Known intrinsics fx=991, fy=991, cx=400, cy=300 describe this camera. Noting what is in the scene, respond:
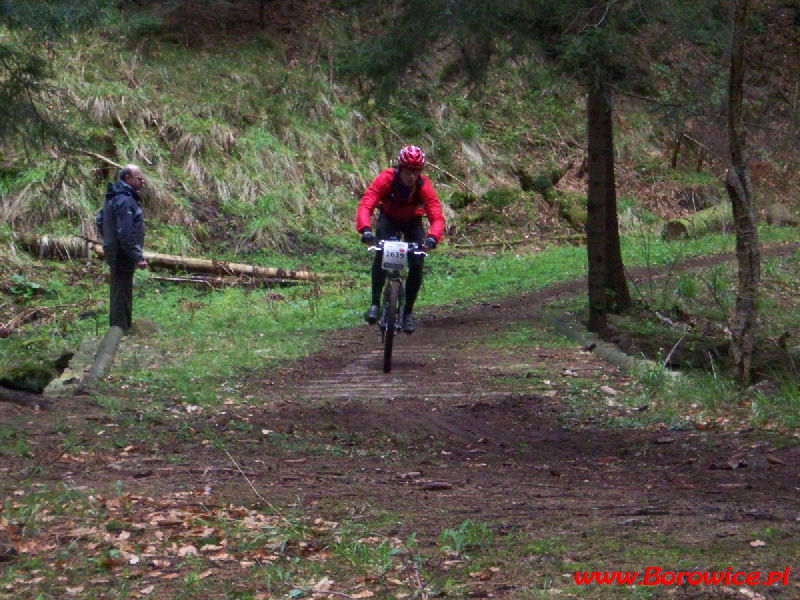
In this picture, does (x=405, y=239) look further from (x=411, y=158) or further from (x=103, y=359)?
(x=103, y=359)

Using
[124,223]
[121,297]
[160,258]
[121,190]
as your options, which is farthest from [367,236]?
[160,258]

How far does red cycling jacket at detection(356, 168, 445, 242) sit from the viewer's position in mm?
10633

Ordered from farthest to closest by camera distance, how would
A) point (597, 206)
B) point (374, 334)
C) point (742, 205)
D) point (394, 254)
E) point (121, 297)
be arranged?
1. point (374, 334)
2. point (121, 297)
3. point (597, 206)
4. point (394, 254)
5. point (742, 205)

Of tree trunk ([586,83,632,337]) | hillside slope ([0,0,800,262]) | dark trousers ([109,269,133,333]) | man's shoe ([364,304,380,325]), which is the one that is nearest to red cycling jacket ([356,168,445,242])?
man's shoe ([364,304,380,325])

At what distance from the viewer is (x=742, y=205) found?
8914 mm

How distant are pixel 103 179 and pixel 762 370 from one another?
48.9 feet

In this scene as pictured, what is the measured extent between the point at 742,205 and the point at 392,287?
3.76 metres

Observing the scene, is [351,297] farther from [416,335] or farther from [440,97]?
[440,97]

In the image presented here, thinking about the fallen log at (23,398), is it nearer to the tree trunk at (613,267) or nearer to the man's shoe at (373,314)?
the man's shoe at (373,314)

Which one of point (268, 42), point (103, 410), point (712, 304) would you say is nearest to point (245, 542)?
point (103, 410)

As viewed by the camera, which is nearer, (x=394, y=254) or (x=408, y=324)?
(x=394, y=254)

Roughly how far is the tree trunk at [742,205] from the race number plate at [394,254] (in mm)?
3348

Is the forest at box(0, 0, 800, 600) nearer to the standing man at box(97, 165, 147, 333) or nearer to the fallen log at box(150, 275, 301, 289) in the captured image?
the fallen log at box(150, 275, 301, 289)

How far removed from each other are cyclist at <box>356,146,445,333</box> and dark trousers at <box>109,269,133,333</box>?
3.37 metres
